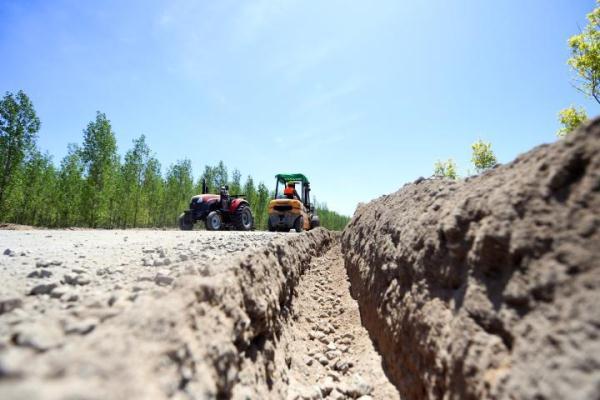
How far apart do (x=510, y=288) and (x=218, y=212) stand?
1173cm

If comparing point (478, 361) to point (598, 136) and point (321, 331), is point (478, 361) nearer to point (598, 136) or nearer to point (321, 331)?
point (598, 136)

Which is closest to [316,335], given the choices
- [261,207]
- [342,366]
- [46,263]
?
[342,366]

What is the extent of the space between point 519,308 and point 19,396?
2.34 meters

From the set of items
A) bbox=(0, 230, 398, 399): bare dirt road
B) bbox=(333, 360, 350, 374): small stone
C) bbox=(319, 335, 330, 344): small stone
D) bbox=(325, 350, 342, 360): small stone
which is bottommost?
bbox=(333, 360, 350, 374): small stone

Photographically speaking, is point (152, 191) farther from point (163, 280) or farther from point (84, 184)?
point (163, 280)

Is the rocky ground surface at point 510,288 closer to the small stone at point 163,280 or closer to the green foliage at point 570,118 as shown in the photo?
the small stone at point 163,280

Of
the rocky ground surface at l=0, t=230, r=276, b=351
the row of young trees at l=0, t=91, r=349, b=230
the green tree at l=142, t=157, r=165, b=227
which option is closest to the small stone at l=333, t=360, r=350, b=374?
the rocky ground surface at l=0, t=230, r=276, b=351

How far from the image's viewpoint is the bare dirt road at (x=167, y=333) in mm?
1155

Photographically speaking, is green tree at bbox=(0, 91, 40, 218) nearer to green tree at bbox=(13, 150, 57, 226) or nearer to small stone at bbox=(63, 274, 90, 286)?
green tree at bbox=(13, 150, 57, 226)

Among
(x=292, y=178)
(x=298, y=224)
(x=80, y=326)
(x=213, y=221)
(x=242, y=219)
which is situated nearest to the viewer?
(x=80, y=326)

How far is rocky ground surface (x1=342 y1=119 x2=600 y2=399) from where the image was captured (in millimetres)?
1407

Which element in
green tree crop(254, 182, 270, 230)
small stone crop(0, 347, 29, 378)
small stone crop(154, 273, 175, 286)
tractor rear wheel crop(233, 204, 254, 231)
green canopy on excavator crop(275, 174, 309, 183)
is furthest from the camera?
green tree crop(254, 182, 270, 230)

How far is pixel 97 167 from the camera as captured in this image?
22266mm

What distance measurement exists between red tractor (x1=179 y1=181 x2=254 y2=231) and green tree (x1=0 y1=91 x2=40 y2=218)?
13.9 meters
